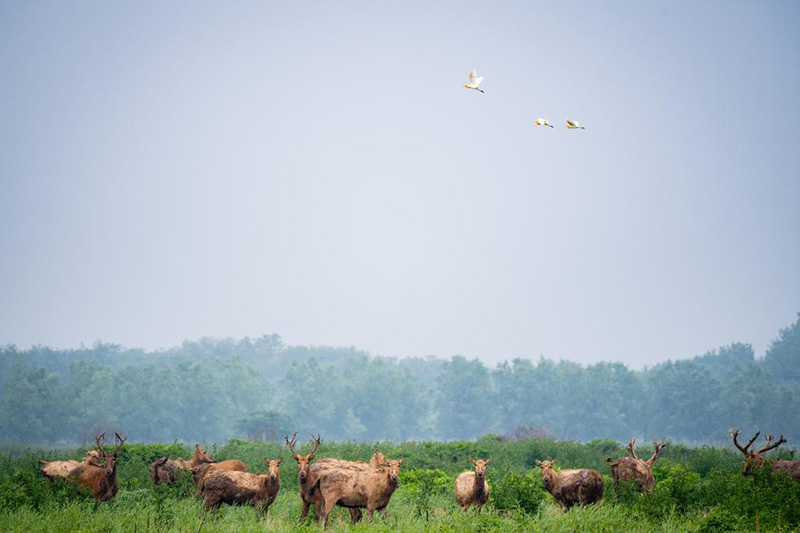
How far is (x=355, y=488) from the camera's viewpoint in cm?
1747

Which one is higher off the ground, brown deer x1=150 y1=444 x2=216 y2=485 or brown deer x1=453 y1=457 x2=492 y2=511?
brown deer x1=453 y1=457 x2=492 y2=511

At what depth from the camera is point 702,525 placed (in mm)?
16078

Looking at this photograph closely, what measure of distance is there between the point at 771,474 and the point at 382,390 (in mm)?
91558

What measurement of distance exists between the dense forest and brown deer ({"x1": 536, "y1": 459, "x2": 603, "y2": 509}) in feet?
227

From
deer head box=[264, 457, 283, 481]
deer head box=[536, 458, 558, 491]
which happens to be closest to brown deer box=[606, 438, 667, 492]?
deer head box=[536, 458, 558, 491]

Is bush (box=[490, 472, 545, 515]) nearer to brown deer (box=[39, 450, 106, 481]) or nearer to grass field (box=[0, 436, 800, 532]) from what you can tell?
grass field (box=[0, 436, 800, 532])

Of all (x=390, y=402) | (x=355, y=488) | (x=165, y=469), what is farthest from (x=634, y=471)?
(x=390, y=402)

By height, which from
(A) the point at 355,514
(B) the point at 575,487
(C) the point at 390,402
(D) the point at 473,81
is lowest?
(C) the point at 390,402

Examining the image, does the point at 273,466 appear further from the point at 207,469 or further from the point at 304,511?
the point at 207,469

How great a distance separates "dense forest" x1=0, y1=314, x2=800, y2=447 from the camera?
292ft

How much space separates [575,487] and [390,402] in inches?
3667

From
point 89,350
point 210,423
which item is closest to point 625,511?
point 210,423

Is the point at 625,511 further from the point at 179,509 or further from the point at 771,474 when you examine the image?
the point at 179,509

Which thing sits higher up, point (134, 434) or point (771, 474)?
point (771, 474)
